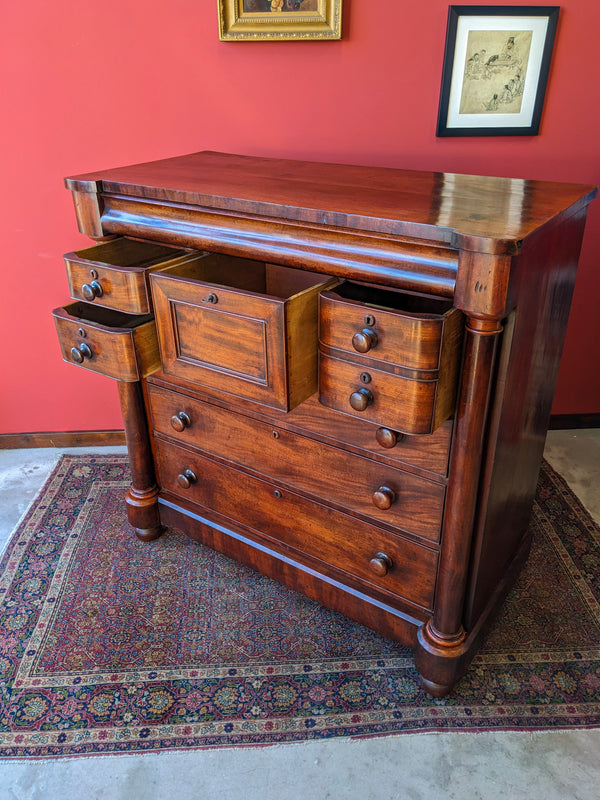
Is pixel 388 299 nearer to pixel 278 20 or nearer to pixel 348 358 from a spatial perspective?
pixel 348 358

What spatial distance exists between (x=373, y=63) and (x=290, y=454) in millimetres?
1312

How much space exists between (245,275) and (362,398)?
0.66 m

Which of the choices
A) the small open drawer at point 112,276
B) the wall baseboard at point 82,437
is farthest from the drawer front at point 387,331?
the wall baseboard at point 82,437

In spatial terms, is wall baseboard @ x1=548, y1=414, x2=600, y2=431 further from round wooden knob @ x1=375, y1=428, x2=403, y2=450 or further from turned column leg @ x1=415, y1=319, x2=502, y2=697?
round wooden knob @ x1=375, y1=428, x2=403, y2=450

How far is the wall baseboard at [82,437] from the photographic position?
8.78 ft

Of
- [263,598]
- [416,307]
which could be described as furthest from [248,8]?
[263,598]

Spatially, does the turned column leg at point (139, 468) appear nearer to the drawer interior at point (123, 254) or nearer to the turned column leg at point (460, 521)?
the drawer interior at point (123, 254)

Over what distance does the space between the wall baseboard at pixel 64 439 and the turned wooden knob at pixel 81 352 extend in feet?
3.52

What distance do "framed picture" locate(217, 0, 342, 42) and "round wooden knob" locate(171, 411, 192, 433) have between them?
1225 mm

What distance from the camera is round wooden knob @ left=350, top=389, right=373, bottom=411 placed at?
125 centimetres

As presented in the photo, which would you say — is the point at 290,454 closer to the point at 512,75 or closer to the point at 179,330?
the point at 179,330

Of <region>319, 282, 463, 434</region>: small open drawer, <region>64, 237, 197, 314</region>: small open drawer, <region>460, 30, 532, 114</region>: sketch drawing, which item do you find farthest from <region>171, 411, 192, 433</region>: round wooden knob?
<region>460, 30, 532, 114</region>: sketch drawing

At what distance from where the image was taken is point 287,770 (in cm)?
143

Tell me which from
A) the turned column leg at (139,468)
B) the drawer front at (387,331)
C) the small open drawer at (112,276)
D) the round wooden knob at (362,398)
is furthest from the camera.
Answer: the turned column leg at (139,468)
